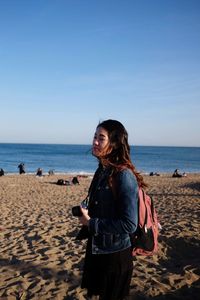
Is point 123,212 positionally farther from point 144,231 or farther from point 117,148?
point 117,148

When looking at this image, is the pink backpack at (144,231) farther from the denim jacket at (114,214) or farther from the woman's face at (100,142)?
the woman's face at (100,142)

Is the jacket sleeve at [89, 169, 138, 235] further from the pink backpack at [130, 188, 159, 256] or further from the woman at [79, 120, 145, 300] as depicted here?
the pink backpack at [130, 188, 159, 256]

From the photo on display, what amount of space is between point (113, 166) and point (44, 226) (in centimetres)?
719

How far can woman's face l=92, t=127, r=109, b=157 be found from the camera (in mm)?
2596

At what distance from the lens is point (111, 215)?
97.3 inches

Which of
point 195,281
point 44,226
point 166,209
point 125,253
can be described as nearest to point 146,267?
point 195,281

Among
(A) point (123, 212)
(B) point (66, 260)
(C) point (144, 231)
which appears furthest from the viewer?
(B) point (66, 260)

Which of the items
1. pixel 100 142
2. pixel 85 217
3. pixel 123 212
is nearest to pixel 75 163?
pixel 100 142

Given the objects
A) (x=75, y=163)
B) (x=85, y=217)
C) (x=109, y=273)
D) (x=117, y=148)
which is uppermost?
(x=117, y=148)

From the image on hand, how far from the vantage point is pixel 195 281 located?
5145 mm

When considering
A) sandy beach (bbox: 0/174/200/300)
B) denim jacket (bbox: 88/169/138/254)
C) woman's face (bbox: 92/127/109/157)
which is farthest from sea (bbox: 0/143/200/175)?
denim jacket (bbox: 88/169/138/254)

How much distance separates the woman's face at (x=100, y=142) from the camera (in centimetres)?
260

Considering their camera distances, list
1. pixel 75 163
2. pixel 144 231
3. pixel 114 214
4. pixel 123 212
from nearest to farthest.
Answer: pixel 123 212, pixel 114 214, pixel 144 231, pixel 75 163

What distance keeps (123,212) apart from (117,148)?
50 centimetres
